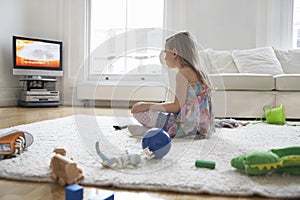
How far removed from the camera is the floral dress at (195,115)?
149 centimetres

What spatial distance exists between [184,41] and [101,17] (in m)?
2.90

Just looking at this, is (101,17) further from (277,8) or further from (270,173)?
(270,173)

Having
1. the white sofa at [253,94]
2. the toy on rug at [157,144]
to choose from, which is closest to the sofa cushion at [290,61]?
the white sofa at [253,94]

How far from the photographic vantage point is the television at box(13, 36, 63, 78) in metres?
3.63

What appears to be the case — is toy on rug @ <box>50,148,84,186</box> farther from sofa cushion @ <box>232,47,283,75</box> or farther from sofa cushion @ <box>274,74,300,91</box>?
sofa cushion @ <box>232,47,283,75</box>

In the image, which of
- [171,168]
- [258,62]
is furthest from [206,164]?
[258,62]

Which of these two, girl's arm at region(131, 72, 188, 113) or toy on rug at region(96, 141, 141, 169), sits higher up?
girl's arm at region(131, 72, 188, 113)

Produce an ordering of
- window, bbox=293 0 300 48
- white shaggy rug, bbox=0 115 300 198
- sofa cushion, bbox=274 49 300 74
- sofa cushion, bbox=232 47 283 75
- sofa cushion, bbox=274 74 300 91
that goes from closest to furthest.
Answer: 1. white shaggy rug, bbox=0 115 300 198
2. sofa cushion, bbox=274 74 300 91
3. sofa cushion, bbox=232 47 283 75
4. sofa cushion, bbox=274 49 300 74
5. window, bbox=293 0 300 48

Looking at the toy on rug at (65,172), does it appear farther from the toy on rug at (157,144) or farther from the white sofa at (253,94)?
the white sofa at (253,94)

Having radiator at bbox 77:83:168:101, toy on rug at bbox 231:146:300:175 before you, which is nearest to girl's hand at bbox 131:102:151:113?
toy on rug at bbox 231:146:300:175

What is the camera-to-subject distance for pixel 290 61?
305 cm

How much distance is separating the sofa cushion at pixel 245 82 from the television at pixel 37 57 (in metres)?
2.17

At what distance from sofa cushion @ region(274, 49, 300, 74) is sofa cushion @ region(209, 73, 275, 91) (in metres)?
0.53

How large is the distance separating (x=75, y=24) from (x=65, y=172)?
142 inches
